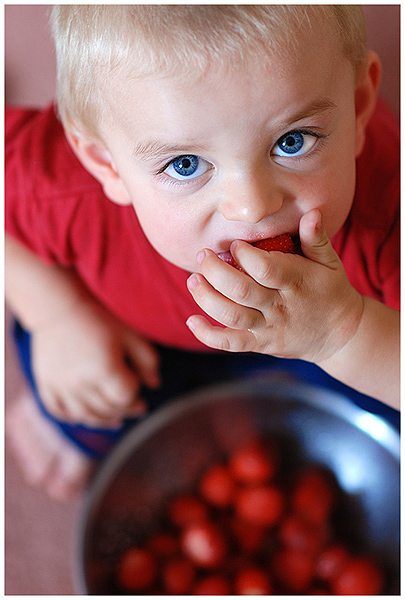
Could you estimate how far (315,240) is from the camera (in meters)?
0.46

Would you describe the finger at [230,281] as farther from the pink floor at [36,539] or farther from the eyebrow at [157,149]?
the pink floor at [36,539]

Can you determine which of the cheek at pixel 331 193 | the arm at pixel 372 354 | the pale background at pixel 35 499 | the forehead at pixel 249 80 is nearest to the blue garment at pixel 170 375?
the pale background at pixel 35 499

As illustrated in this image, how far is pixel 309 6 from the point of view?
1.34 ft

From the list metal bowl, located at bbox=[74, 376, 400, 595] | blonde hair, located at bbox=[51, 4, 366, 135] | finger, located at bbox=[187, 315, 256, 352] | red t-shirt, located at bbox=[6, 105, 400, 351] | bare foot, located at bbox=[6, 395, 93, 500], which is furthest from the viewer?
bare foot, located at bbox=[6, 395, 93, 500]

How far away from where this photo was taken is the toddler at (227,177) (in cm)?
39

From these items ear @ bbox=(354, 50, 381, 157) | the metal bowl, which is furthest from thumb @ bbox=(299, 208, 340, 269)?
the metal bowl

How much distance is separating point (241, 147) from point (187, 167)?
0.05m

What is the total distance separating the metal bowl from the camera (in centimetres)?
79

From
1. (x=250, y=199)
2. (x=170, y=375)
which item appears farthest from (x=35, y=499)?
(x=250, y=199)

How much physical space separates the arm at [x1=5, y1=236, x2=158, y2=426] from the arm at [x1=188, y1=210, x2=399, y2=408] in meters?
0.33

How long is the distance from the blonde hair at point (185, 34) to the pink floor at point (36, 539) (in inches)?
27.7

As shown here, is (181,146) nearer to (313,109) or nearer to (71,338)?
(313,109)

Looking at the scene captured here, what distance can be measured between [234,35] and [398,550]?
700 millimetres

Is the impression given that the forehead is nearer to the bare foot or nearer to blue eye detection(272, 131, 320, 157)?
blue eye detection(272, 131, 320, 157)
